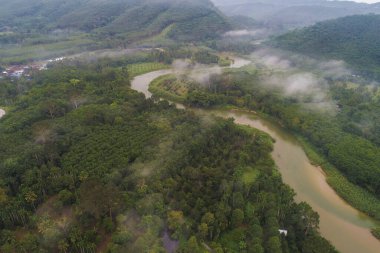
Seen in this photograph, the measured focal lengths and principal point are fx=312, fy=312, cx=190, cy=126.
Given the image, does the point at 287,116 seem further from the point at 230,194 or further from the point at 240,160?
the point at 230,194

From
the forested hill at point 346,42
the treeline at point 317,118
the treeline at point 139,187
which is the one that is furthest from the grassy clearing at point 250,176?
the forested hill at point 346,42

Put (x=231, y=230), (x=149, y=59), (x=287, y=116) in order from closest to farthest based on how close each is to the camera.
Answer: (x=231, y=230), (x=287, y=116), (x=149, y=59)

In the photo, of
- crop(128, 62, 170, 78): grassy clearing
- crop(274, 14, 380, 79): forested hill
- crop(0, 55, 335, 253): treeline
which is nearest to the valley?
crop(0, 55, 335, 253): treeline

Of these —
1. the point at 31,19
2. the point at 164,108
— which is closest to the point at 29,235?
the point at 164,108

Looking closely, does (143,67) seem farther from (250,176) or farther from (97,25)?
(250,176)

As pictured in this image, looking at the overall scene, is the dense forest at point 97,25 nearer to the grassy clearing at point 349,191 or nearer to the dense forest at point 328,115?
the dense forest at point 328,115

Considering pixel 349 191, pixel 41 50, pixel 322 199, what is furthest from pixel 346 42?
pixel 41 50

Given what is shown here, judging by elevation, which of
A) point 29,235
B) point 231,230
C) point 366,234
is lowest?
point 366,234
